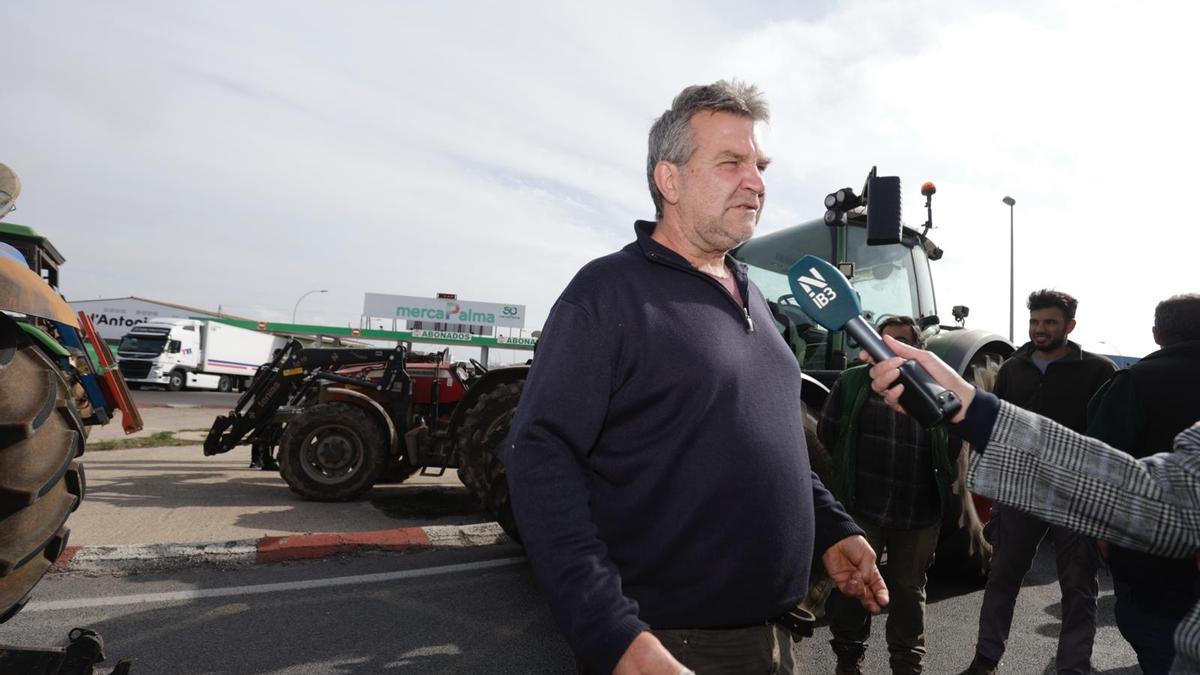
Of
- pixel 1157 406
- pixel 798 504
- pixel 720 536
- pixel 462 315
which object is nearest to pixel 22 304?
pixel 720 536

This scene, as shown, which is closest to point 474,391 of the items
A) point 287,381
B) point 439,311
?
point 287,381

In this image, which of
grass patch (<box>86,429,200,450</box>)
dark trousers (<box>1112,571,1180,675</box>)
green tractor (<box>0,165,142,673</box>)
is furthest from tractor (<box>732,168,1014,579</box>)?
grass patch (<box>86,429,200,450</box>)

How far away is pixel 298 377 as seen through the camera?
28.0 feet

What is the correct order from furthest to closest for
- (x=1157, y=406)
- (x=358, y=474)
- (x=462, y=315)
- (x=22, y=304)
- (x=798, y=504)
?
(x=462, y=315) → (x=358, y=474) → (x=1157, y=406) → (x=22, y=304) → (x=798, y=504)

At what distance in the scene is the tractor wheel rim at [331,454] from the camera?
7250 mm

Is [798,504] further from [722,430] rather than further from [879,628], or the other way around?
[879,628]

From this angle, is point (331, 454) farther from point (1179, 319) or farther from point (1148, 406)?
point (1179, 319)

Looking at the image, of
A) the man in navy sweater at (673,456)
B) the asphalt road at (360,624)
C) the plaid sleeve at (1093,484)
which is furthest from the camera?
the asphalt road at (360,624)

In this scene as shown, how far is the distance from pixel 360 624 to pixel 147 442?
9.30 metres

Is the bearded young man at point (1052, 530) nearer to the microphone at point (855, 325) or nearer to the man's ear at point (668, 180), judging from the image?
the microphone at point (855, 325)

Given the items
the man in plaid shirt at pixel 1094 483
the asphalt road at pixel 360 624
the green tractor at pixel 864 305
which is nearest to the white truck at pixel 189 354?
the asphalt road at pixel 360 624

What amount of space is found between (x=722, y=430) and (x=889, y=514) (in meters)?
2.41

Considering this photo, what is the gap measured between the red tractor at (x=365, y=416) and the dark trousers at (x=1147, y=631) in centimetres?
339

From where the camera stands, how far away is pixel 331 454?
23.9 ft
